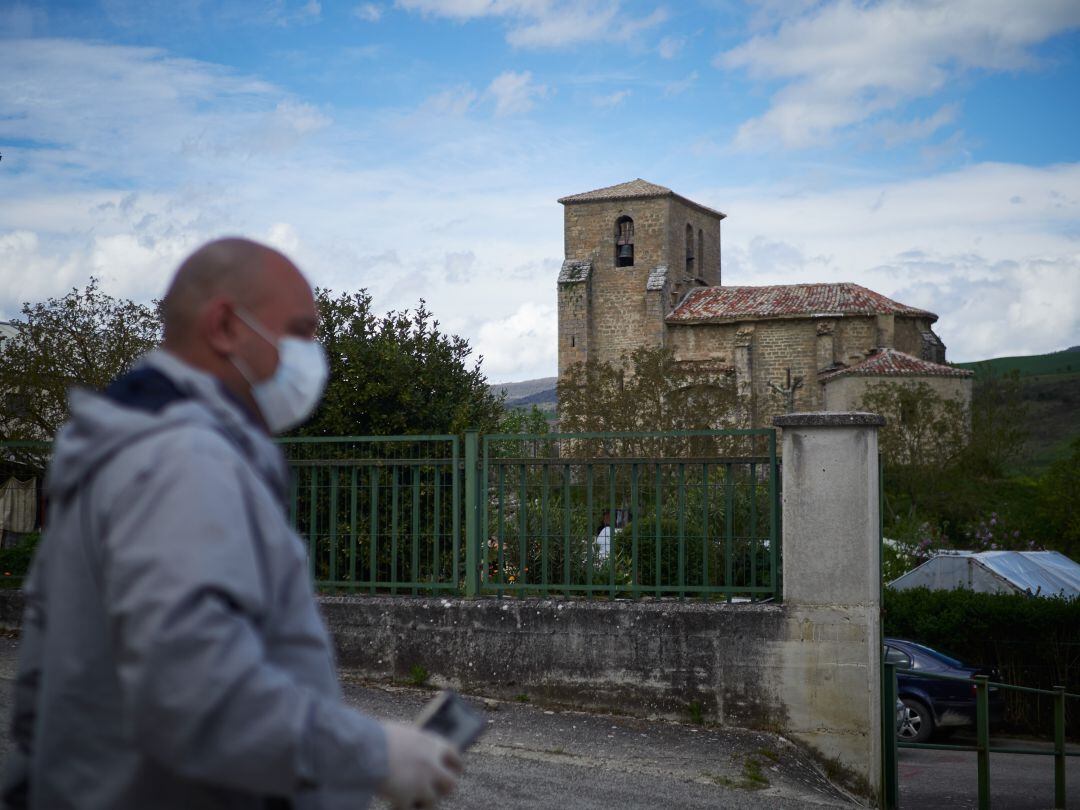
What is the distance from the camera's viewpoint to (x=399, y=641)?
861 cm

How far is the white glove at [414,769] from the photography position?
169cm

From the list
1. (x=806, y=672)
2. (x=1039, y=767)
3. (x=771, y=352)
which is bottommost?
(x=1039, y=767)

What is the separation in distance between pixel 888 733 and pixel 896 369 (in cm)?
4256

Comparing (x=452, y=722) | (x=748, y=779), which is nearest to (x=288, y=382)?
(x=452, y=722)

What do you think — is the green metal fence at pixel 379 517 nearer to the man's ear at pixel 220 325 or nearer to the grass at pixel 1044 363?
the man's ear at pixel 220 325

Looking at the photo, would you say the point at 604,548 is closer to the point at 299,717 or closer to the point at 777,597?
the point at 777,597

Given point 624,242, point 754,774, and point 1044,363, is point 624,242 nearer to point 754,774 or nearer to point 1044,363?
point 754,774

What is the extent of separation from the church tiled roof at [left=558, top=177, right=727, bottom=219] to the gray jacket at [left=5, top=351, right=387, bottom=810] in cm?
5759

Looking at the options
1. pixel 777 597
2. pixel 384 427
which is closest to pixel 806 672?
pixel 777 597

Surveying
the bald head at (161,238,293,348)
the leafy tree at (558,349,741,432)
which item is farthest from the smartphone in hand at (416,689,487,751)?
the leafy tree at (558,349,741,432)

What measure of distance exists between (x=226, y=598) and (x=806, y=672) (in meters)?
6.77

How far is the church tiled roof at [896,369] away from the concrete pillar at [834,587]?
4188 cm

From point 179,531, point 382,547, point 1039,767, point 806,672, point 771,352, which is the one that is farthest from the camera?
point 771,352

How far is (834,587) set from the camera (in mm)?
7770
